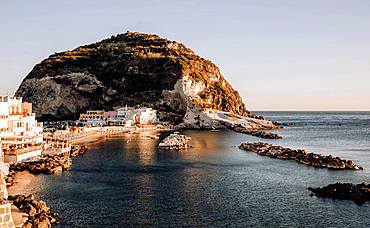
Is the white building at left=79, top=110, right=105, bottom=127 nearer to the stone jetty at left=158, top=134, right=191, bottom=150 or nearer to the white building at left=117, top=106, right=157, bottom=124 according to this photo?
the white building at left=117, top=106, right=157, bottom=124

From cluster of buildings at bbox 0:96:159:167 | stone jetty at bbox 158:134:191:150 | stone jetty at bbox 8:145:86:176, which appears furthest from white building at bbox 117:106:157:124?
stone jetty at bbox 8:145:86:176

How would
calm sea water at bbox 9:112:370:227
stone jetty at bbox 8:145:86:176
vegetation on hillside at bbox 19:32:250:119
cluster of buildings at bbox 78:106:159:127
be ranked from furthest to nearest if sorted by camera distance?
vegetation on hillside at bbox 19:32:250:119
cluster of buildings at bbox 78:106:159:127
stone jetty at bbox 8:145:86:176
calm sea water at bbox 9:112:370:227

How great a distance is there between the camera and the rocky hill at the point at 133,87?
152275 millimetres

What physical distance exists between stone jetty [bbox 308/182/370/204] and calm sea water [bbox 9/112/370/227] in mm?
1300

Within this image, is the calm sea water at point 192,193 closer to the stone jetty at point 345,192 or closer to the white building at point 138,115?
the stone jetty at point 345,192

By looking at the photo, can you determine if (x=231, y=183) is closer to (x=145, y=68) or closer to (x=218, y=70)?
(x=145, y=68)

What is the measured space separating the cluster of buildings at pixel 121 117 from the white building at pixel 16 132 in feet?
238

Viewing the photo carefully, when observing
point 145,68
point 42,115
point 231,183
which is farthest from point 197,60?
point 231,183

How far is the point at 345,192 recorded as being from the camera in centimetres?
3472

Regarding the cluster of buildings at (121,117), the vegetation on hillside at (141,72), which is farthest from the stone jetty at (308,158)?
the vegetation on hillside at (141,72)

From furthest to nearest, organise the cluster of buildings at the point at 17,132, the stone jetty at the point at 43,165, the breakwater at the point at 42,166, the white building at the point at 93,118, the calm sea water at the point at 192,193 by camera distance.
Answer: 1. the white building at the point at 93,118
2. the cluster of buildings at the point at 17,132
3. the stone jetty at the point at 43,165
4. the breakwater at the point at 42,166
5. the calm sea water at the point at 192,193

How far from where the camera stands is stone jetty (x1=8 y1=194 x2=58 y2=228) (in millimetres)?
23614

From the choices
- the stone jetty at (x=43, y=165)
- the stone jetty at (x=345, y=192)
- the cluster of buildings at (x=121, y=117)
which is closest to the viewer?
the stone jetty at (x=345, y=192)

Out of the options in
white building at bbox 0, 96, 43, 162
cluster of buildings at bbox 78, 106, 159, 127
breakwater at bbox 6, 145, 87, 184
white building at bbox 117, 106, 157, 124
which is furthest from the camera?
white building at bbox 117, 106, 157, 124
